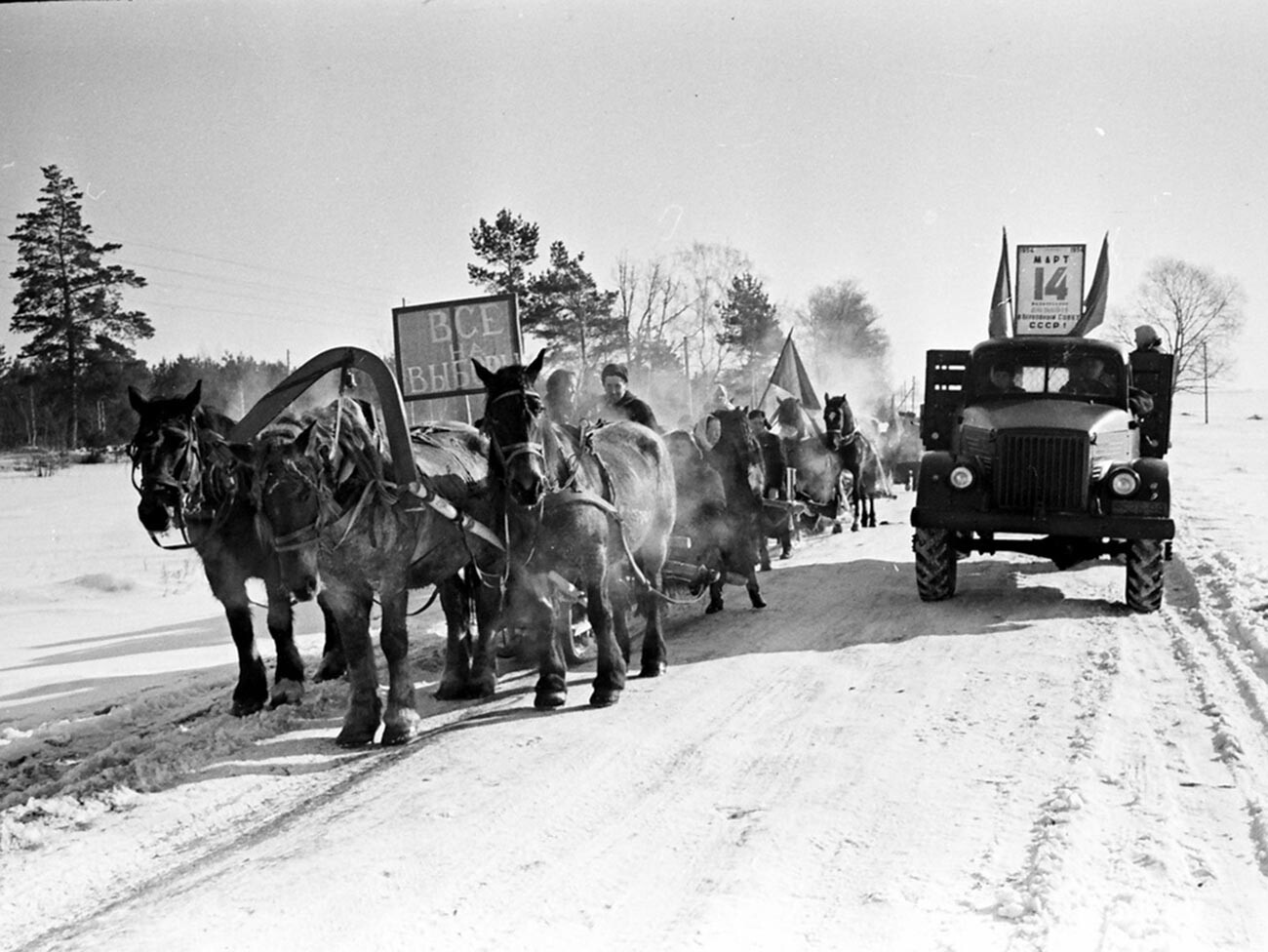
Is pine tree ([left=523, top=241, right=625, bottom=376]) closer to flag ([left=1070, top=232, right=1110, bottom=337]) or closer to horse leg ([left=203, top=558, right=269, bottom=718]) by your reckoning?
flag ([left=1070, top=232, right=1110, bottom=337])

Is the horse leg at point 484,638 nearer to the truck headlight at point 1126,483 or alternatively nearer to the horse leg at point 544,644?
the horse leg at point 544,644

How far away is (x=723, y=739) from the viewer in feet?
19.7

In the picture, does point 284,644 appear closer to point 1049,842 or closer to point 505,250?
point 1049,842

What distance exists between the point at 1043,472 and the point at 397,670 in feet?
22.2

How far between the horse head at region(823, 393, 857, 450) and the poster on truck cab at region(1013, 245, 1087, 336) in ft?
15.4

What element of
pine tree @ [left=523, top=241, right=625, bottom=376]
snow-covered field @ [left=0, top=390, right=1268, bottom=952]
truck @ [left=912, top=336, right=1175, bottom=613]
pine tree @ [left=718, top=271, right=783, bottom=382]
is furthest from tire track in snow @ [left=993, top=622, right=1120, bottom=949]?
pine tree @ [left=718, top=271, right=783, bottom=382]

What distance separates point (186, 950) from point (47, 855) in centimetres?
146

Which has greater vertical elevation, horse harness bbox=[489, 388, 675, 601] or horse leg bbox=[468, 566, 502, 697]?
horse harness bbox=[489, 388, 675, 601]

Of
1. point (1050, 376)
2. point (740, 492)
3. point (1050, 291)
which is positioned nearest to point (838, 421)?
point (1050, 291)

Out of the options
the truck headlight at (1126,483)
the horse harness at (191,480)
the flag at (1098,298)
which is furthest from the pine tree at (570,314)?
the horse harness at (191,480)

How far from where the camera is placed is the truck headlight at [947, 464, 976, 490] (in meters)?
10.5

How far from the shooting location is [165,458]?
243 inches

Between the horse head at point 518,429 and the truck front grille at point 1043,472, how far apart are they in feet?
18.7

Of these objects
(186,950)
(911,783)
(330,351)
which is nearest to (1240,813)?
(911,783)
